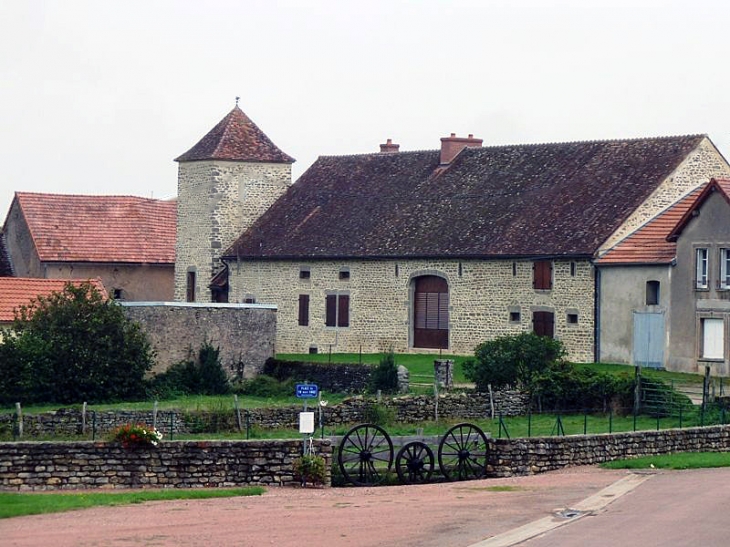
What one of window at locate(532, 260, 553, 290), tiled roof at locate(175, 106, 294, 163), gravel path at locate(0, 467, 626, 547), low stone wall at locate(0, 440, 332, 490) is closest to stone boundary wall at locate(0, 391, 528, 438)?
low stone wall at locate(0, 440, 332, 490)

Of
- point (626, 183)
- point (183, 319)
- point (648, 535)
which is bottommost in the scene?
point (648, 535)

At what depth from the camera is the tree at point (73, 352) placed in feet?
151

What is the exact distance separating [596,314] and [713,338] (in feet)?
14.1

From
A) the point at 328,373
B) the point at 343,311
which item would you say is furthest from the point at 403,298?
the point at 328,373

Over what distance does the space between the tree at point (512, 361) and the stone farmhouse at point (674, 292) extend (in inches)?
207

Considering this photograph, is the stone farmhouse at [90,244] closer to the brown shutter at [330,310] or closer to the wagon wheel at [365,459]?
the brown shutter at [330,310]

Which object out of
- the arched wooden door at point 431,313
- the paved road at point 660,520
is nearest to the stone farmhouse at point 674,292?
the arched wooden door at point 431,313

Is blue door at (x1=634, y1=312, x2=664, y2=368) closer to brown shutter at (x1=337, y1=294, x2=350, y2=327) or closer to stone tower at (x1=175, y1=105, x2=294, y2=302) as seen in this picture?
brown shutter at (x1=337, y1=294, x2=350, y2=327)

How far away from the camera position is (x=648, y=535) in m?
25.7

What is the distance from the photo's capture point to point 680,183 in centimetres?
5484

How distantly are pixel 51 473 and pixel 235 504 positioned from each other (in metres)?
4.14

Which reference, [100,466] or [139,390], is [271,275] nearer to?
[139,390]

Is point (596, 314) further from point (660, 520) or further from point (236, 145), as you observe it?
point (660, 520)

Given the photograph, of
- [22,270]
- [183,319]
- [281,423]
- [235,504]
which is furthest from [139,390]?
[22,270]
